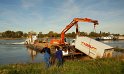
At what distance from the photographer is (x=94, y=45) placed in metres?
26.0

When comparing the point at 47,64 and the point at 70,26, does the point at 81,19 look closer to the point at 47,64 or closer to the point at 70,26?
the point at 70,26

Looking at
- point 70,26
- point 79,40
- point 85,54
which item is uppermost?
point 70,26

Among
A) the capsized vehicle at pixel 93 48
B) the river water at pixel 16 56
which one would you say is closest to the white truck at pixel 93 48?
the capsized vehicle at pixel 93 48

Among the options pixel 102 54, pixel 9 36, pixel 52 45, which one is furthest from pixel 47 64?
pixel 9 36

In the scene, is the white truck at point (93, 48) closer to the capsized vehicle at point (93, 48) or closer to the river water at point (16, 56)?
the capsized vehicle at point (93, 48)

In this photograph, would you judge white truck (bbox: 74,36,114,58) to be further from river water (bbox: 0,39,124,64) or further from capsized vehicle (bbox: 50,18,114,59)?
river water (bbox: 0,39,124,64)

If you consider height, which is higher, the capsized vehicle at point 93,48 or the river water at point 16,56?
the capsized vehicle at point 93,48

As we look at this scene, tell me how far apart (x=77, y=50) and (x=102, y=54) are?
16.8 ft

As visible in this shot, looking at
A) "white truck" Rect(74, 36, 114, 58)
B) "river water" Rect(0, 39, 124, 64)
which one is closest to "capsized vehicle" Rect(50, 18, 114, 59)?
"white truck" Rect(74, 36, 114, 58)

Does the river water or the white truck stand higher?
the white truck

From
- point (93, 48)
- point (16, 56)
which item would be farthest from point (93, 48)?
point (16, 56)

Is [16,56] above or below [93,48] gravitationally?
below

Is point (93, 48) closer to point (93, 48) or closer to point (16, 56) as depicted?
point (93, 48)

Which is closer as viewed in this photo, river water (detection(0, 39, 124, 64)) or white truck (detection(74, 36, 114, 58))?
white truck (detection(74, 36, 114, 58))
